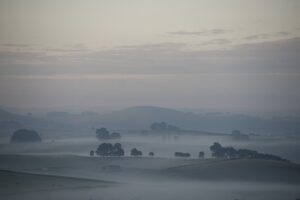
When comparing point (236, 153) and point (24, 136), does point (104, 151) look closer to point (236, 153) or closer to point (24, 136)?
point (236, 153)

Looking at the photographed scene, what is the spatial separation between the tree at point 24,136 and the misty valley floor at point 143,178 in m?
7.31

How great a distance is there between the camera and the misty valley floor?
19688 millimetres

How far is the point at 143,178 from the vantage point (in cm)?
2584

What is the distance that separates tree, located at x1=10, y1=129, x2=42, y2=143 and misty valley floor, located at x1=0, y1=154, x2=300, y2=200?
7.31 metres

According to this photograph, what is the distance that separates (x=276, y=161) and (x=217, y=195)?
38.9ft

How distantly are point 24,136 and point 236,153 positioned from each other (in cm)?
1958

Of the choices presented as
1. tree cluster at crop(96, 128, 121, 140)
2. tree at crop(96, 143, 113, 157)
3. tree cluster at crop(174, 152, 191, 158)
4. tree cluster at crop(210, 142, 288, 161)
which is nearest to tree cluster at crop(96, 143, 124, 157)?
tree at crop(96, 143, 113, 157)

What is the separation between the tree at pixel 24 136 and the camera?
4044 cm

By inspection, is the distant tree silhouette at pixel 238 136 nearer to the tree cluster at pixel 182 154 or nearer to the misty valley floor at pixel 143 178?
the tree cluster at pixel 182 154

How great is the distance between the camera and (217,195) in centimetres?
1984

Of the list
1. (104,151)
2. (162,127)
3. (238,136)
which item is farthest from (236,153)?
(162,127)

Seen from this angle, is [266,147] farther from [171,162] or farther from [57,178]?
[57,178]

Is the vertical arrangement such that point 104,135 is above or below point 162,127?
below

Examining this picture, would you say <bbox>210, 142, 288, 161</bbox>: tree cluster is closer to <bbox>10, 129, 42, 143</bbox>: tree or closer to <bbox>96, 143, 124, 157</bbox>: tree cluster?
<bbox>96, 143, 124, 157</bbox>: tree cluster
